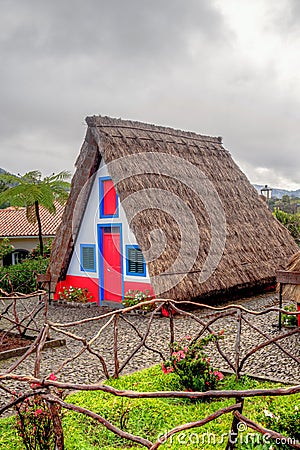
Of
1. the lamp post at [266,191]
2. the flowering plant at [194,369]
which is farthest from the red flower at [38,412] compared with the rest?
the lamp post at [266,191]

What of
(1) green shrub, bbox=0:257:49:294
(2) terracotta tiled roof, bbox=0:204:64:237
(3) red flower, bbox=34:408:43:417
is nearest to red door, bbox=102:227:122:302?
(1) green shrub, bbox=0:257:49:294

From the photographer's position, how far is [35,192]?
633 inches

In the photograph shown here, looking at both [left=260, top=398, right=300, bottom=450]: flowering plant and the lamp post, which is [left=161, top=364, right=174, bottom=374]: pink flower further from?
the lamp post

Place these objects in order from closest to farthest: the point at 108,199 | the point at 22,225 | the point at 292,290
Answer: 1. the point at 292,290
2. the point at 108,199
3. the point at 22,225

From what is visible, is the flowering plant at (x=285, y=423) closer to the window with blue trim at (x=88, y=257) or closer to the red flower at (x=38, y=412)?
the red flower at (x=38, y=412)

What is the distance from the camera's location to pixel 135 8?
9195mm

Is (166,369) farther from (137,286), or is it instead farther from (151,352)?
(137,286)

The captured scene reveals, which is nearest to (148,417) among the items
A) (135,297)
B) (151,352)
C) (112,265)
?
(151,352)

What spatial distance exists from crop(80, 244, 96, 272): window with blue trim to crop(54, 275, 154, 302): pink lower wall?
0.95 ft

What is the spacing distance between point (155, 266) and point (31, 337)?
3.15 meters

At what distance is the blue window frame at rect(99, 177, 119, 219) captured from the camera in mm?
12305

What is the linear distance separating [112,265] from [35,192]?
4.94 m

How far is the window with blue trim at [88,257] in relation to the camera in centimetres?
1298

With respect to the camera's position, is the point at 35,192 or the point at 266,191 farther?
the point at 266,191
